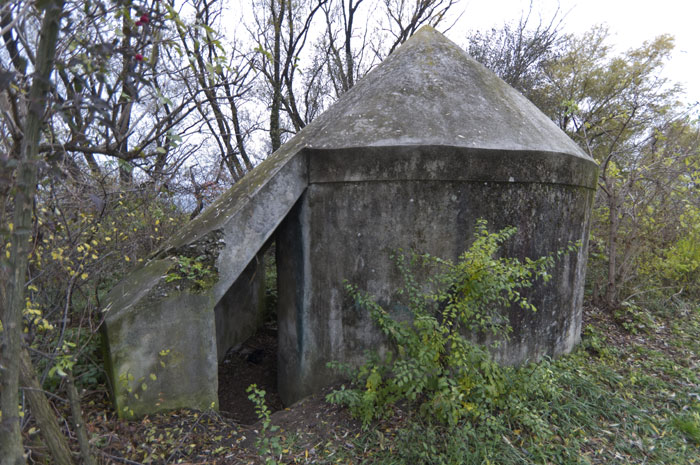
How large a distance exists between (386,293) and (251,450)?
1722mm

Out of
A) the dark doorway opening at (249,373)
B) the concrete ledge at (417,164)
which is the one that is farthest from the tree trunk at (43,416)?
the concrete ledge at (417,164)

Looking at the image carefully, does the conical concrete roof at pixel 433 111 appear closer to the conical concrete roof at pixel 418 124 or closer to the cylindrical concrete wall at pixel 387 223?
the conical concrete roof at pixel 418 124

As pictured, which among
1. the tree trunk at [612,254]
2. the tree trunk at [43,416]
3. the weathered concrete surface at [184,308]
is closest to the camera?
the tree trunk at [43,416]

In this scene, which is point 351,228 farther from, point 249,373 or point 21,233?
point 249,373

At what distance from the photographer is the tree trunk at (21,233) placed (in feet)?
4.64

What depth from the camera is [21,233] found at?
4.87 feet

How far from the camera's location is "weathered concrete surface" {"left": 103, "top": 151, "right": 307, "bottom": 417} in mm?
3100

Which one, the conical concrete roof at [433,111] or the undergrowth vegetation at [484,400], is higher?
the conical concrete roof at [433,111]

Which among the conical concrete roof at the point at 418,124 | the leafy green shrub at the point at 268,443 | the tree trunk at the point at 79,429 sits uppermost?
the conical concrete roof at the point at 418,124

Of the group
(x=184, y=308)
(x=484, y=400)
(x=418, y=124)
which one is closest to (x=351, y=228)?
(x=418, y=124)

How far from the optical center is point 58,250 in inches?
117

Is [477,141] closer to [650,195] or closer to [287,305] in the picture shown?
[287,305]

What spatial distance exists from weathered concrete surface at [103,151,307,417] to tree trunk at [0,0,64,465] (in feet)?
4.05

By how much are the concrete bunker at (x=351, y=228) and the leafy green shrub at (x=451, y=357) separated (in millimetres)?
381
